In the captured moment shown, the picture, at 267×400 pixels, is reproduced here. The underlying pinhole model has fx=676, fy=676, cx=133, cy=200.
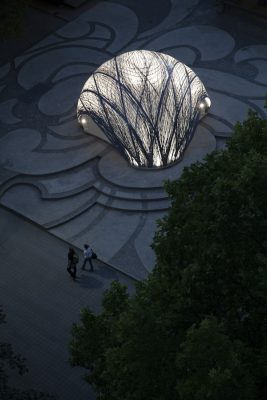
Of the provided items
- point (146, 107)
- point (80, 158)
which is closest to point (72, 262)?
point (80, 158)

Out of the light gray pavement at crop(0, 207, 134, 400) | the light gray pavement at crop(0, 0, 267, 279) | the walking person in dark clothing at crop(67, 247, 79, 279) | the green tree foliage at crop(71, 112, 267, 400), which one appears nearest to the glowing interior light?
the light gray pavement at crop(0, 0, 267, 279)

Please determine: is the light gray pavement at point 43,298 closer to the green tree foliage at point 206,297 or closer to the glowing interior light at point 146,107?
the glowing interior light at point 146,107

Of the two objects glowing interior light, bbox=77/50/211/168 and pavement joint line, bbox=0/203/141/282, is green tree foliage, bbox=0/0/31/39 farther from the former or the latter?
pavement joint line, bbox=0/203/141/282

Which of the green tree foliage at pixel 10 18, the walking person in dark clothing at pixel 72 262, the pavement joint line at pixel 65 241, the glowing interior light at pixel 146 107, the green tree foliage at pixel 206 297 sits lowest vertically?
the green tree foliage at pixel 206 297

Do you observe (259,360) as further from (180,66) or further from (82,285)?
(180,66)

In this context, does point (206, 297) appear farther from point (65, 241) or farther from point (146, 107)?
point (146, 107)

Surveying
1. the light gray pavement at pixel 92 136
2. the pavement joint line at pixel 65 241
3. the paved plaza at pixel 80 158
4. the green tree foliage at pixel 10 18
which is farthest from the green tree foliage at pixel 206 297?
the green tree foliage at pixel 10 18
